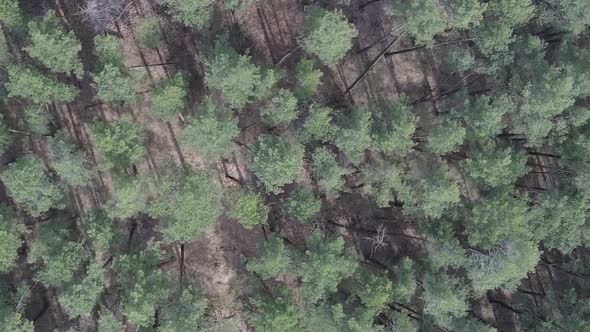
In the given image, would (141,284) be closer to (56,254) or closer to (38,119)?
(56,254)

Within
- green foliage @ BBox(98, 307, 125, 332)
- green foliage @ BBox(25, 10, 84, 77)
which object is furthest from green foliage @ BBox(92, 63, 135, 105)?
green foliage @ BBox(98, 307, 125, 332)

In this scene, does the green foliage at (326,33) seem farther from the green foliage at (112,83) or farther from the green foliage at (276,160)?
the green foliage at (112,83)

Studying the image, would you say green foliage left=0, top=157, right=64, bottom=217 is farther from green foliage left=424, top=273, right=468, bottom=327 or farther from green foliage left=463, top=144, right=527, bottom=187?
green foliage left=463, top=144, right=527, bottom=187

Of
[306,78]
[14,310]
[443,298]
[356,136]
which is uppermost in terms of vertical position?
[306,78]

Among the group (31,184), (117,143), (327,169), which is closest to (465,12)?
(327,169)

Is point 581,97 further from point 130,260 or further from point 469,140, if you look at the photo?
point 130,260

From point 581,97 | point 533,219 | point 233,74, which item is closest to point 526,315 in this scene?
point 533,219

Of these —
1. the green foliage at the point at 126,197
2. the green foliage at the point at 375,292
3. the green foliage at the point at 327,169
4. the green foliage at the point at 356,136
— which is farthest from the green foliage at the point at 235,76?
the green foliage at the point at 375,292
